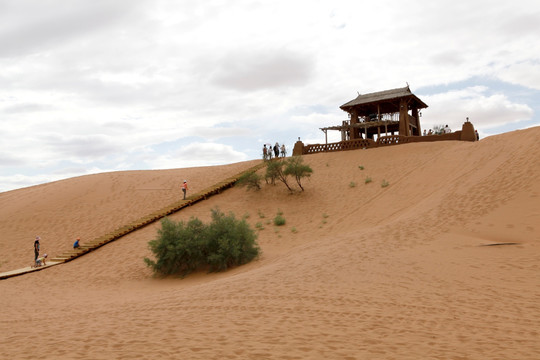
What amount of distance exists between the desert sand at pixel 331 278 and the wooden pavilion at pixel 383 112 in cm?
926

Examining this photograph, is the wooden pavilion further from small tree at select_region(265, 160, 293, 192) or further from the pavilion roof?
small tree at select_region(265, 160, 293, 192)

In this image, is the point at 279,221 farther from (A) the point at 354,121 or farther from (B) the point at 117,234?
(A) the point at 354,121

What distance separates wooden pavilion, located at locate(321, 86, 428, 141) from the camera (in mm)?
35000

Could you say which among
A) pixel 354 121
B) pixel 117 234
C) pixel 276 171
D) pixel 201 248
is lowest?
pixel 201 248

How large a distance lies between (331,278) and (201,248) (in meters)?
6.43

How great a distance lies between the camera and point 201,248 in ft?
47.0

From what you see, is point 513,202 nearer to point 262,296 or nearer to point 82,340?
point 262,296

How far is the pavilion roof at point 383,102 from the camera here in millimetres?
35141

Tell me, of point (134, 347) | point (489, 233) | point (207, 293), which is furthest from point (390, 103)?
point (134, 347)

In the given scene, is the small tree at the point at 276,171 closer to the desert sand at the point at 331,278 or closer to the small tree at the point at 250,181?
the small tree at the point at 250,181

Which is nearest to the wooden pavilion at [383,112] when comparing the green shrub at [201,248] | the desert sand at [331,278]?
the desert sand at [331,278]

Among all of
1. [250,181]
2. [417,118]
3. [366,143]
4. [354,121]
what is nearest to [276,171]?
[250,181]

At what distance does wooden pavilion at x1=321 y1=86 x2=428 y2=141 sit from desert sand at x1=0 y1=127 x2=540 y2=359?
9259 millimetres

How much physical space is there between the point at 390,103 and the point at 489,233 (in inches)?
1042
